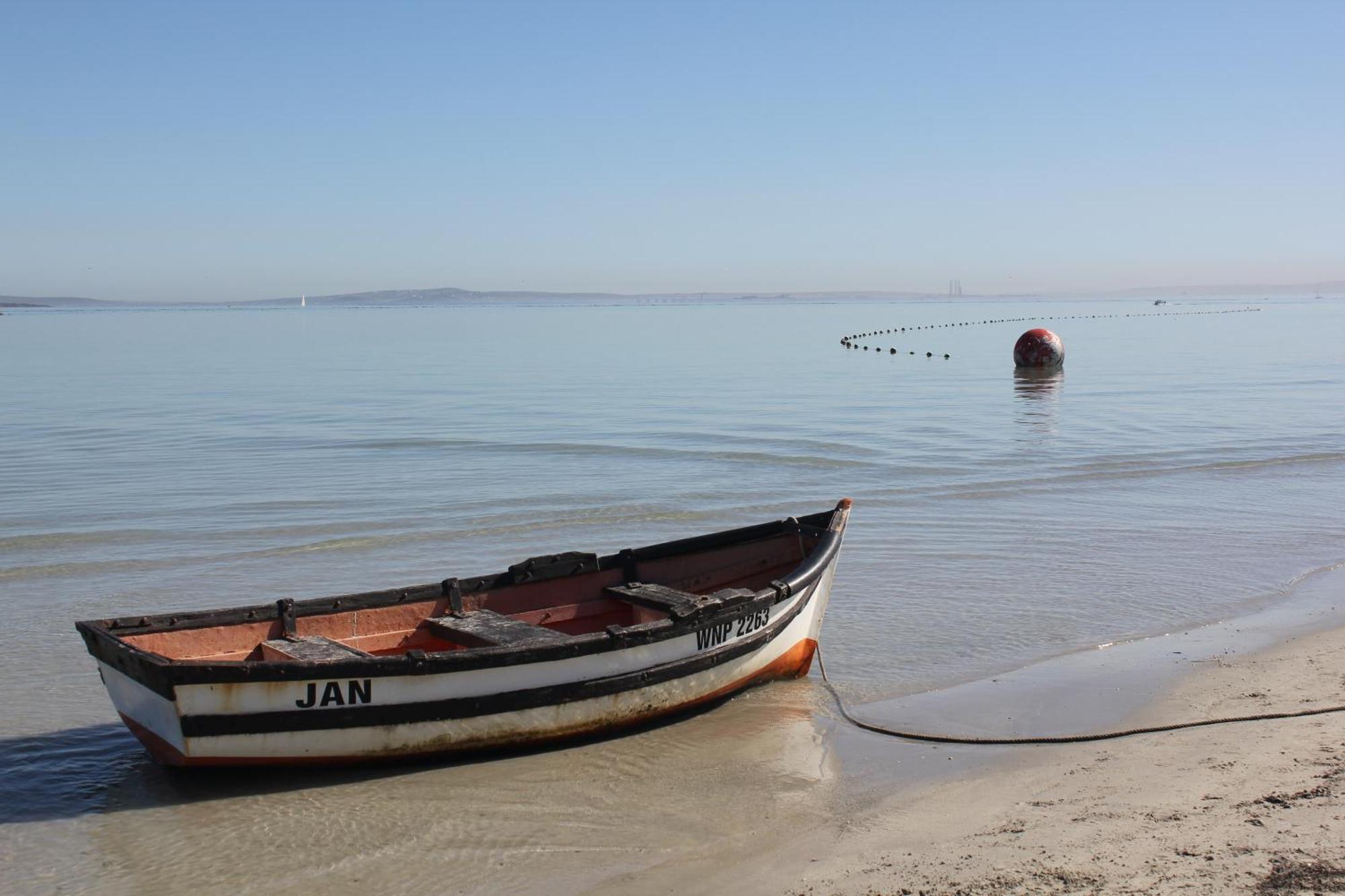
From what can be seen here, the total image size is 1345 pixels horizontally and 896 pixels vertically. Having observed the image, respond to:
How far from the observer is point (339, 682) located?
7258mm

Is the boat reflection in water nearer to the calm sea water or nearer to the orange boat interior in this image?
the calm sea water

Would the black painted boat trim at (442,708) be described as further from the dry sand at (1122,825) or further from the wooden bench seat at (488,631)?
the dry sand at (1122,825)

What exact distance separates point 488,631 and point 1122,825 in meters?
4.22

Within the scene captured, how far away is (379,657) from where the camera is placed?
7.32 metres

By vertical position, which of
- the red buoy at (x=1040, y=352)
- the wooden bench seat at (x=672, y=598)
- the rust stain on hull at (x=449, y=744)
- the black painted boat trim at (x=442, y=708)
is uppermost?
the red buoy at (x=1040, y=352)

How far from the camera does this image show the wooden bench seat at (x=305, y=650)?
782 cm

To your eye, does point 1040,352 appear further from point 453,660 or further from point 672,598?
point 453,660

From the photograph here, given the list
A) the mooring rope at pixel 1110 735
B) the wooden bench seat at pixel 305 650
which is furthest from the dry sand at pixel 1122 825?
the wooden bench seat at pixel 305 650

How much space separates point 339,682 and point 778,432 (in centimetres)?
1873

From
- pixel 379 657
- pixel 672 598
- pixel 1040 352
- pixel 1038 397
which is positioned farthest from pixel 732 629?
pixel 1040 352

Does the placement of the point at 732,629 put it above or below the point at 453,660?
below

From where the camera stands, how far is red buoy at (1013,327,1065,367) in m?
44.2

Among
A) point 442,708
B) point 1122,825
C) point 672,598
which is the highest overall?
point 672,598

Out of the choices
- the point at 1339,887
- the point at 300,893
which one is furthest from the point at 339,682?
the point at 1339,887
